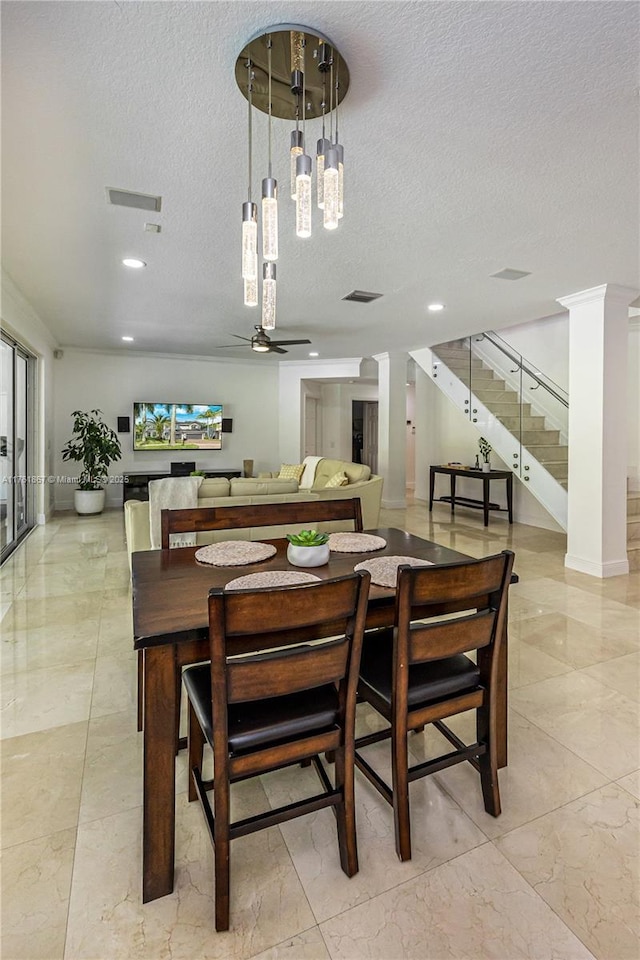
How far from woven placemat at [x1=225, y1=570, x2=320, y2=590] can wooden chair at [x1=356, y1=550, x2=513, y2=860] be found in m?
0.39

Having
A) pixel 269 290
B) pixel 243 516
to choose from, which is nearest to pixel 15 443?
pixel 243 516

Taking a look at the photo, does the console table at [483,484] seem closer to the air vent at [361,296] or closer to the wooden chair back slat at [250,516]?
the air vent at [361,296]

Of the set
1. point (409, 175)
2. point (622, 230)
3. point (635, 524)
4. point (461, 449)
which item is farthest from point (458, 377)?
point (409, 175)

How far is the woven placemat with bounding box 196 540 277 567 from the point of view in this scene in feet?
6.66

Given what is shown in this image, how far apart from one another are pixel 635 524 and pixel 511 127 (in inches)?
175

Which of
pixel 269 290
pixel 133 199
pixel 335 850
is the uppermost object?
pixel 133 199

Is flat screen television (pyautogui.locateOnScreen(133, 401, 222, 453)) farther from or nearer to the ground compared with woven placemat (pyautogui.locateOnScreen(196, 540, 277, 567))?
farther from the ground

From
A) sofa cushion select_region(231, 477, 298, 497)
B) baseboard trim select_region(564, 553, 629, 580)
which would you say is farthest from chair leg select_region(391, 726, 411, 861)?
baseboard trim select_region(564, 553, 629, 580)

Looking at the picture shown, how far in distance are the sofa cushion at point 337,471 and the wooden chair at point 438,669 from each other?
4.25 m

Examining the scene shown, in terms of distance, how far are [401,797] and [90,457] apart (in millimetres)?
7012

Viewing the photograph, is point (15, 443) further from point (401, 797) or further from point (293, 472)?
point (401, 797)

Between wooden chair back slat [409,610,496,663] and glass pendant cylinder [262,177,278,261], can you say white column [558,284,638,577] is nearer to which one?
wooden chair back slat [409,610,496,663]

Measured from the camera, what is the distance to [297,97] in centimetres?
183

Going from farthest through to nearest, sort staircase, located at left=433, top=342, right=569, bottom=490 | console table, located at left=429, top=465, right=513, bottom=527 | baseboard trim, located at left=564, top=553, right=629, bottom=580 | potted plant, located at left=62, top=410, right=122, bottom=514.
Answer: potted plant, located at left=62, top=410, right=122, bottom=514 < console table, located at left=429, top=465, right=513, bottom=527 < staircase, located at left=433, top=342, right=569, bottom=490 < baseboard trim, located at left=564, top=553, right=629, bottom=580
